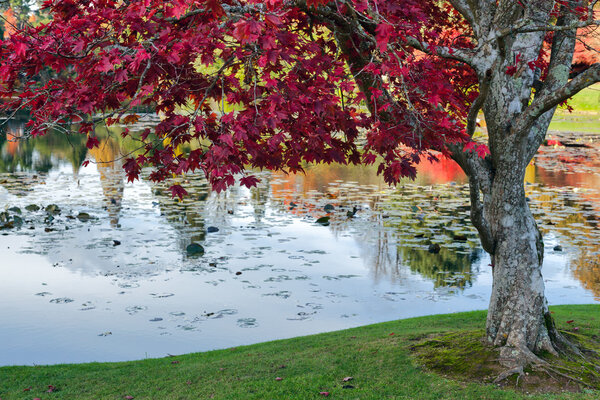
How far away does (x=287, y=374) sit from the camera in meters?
7.50

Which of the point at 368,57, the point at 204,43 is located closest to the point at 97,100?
the point at 204,43

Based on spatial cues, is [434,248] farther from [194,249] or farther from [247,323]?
[247,323]

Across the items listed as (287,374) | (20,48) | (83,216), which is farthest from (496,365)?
(83,216)

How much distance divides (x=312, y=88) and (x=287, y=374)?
3800mm

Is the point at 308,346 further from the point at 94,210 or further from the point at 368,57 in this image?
the point at 94,210

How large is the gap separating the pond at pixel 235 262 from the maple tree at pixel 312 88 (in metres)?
1.12

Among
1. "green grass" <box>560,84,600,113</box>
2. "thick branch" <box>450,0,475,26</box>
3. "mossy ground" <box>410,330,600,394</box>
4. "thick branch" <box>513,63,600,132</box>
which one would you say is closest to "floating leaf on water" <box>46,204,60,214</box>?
"mossy ground" <box>410,330,600,394</box>

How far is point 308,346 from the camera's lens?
902cm

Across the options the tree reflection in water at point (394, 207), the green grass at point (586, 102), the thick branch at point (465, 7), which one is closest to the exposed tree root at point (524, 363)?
the thick branch at point (465, 7)

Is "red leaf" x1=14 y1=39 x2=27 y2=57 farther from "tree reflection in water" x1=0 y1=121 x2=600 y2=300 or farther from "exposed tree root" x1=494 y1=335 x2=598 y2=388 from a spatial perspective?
"exposed tree root" x1=494 y1=335 x2=598 y2=388

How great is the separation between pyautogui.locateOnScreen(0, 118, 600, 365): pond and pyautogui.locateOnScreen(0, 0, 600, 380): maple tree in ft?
3.67

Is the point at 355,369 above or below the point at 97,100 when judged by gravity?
below

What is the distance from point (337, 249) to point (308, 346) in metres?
7.69

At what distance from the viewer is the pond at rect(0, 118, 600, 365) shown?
36.3ft
